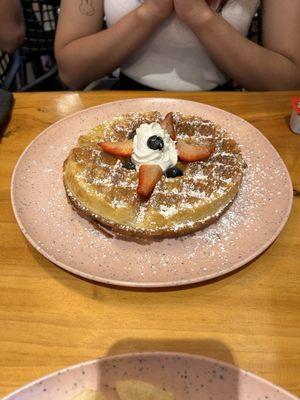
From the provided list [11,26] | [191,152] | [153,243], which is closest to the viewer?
[153,243]

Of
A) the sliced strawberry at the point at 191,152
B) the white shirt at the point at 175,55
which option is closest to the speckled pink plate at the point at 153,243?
the sliced strawberry at the point at 191,152

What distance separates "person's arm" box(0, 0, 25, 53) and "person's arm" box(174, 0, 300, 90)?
0.83 m

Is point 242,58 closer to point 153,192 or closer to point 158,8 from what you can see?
point 158,8

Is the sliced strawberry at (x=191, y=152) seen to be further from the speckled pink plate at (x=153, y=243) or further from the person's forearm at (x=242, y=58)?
the person's forearm at (x=242, y=58)

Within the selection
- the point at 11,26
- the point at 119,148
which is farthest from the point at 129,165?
the point at 11,26

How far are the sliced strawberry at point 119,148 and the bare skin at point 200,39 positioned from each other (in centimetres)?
56

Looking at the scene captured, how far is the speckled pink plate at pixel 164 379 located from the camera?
676mm

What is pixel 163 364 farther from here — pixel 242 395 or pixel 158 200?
pixel 158 200

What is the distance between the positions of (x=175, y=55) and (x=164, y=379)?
120 centimetres

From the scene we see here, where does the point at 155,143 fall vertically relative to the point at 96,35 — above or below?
below

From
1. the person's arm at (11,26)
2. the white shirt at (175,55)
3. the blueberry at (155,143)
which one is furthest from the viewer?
the person's arm at (11,26)

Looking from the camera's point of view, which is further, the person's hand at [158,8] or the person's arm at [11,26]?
the person's arm at [11,26]

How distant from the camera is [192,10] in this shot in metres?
1.34

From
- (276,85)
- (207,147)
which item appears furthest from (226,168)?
(276,85)
